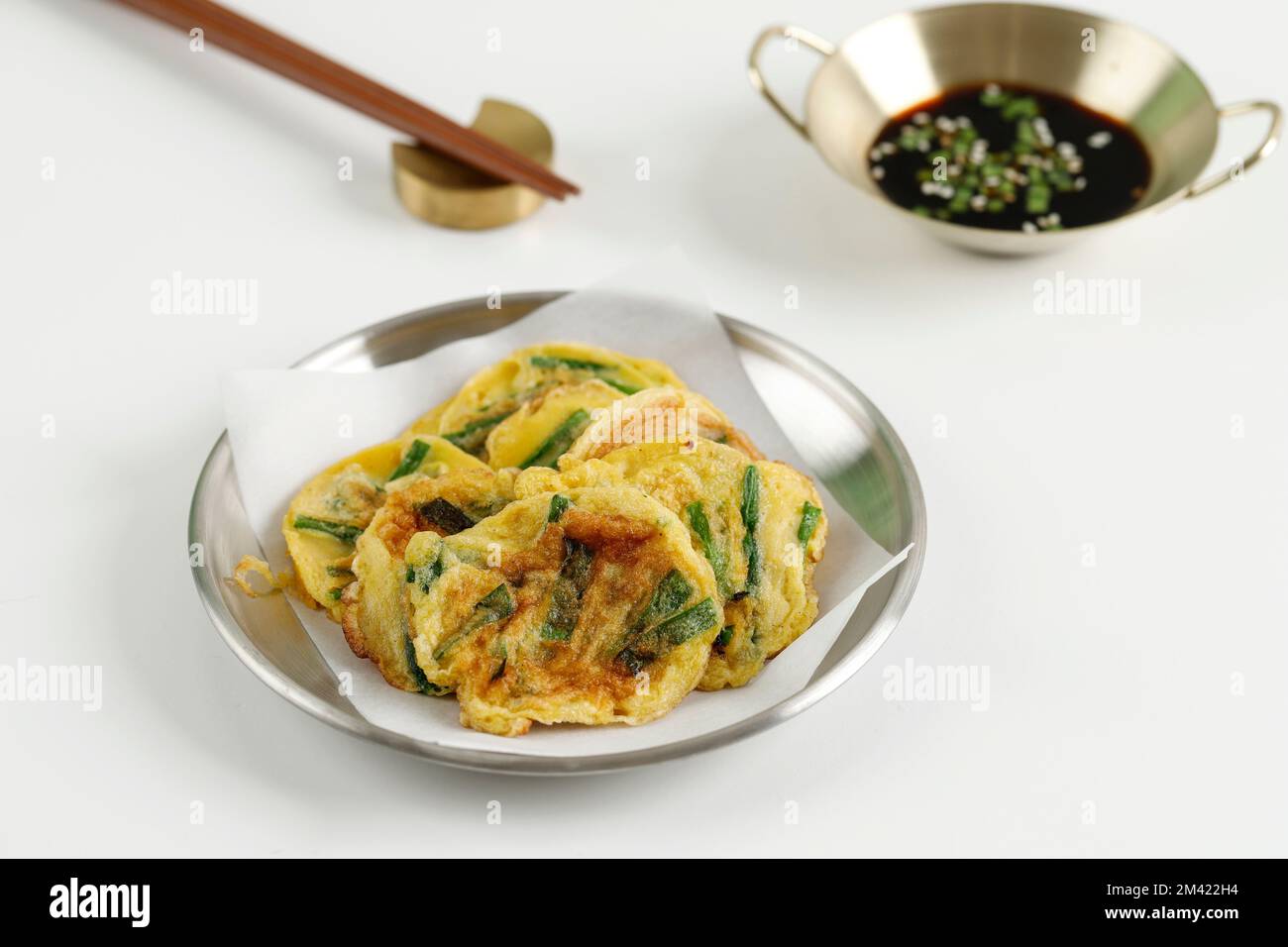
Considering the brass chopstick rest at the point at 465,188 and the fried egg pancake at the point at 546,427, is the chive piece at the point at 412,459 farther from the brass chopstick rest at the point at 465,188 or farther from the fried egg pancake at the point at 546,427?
the brass chopstick rest at the point at 465,188

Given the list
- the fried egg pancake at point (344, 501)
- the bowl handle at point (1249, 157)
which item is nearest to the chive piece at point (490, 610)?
the fried egg pancake at point (344, 501)

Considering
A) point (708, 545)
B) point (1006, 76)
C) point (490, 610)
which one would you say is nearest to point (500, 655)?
point (490, 610)

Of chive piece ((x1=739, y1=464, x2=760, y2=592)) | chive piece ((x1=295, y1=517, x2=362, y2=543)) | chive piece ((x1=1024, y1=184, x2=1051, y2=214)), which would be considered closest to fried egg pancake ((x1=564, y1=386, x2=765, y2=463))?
chive piece ((x1=739, y1=464, x2=760, y2=592))

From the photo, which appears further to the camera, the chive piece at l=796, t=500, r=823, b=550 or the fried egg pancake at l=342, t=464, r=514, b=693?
the chive piece at l=796, t=500, r=823, b=550

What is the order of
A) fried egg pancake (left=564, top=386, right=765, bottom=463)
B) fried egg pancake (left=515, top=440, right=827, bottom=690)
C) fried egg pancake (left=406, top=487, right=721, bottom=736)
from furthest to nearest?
fried egg pancake (left=564, top=386, right=765, bottom=463)
fried egg pancake (left=515, top=440, right=827, bottom=690)
fried egg pancake (left=406, top=487, right=721, bottom=736)

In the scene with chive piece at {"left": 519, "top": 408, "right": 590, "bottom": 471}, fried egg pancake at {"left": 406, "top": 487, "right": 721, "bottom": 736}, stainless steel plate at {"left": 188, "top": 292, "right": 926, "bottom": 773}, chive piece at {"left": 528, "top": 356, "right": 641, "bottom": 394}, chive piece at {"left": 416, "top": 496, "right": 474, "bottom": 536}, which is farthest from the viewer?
chive piece at {"left": 528, "top": 356, "right": 641, "bottom": 394}

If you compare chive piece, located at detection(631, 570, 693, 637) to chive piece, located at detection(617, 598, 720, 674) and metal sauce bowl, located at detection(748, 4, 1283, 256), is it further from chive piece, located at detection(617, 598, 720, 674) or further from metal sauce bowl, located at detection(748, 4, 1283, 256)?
metal sauce bowl, located at detection(748, 4, 1283, 256)

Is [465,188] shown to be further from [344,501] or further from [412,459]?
[344,501]
